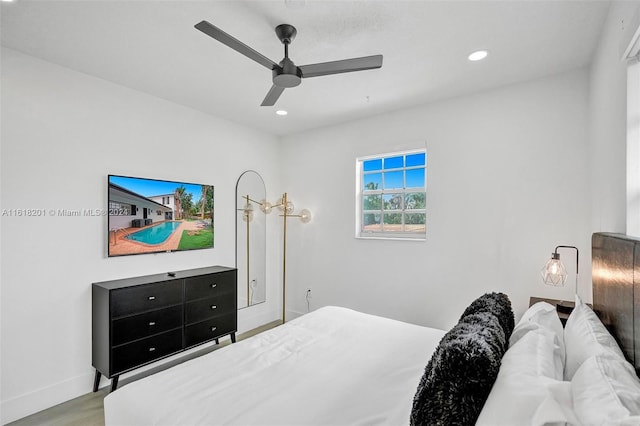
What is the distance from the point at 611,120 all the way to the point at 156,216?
3.72m

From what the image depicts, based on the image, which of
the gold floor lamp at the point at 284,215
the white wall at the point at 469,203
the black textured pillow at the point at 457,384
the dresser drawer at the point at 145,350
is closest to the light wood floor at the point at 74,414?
the dresser drawer at the point at 145,350

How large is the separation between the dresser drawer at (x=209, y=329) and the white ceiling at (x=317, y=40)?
93.2 inches

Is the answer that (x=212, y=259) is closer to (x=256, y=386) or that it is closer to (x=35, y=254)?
(x=35, y=254)

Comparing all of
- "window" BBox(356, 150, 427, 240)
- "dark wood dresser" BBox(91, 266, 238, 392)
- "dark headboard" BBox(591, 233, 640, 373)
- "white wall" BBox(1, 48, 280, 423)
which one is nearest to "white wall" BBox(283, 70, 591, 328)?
"window" BBox(356, 150, 427, 240)

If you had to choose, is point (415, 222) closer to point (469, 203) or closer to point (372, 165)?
point (469, 203)

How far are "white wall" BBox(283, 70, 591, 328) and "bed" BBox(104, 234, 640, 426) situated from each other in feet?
3.42

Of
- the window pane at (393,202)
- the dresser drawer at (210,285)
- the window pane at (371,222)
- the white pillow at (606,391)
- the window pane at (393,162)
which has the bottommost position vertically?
the dresser drawer at (210,285)

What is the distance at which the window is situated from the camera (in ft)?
11.8

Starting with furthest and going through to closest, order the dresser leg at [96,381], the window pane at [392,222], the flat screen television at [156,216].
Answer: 1. the window pane at [392,222]
2. the flat screen television at [156,216]
3. the dresser leg at [96,381]

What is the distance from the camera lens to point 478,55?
2400 millimetres

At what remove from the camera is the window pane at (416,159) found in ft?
11.7

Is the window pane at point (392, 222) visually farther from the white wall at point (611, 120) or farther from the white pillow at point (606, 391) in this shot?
the white pillow at point (606, 391)

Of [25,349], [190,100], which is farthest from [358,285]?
[25,349]

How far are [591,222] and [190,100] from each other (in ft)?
12.8
